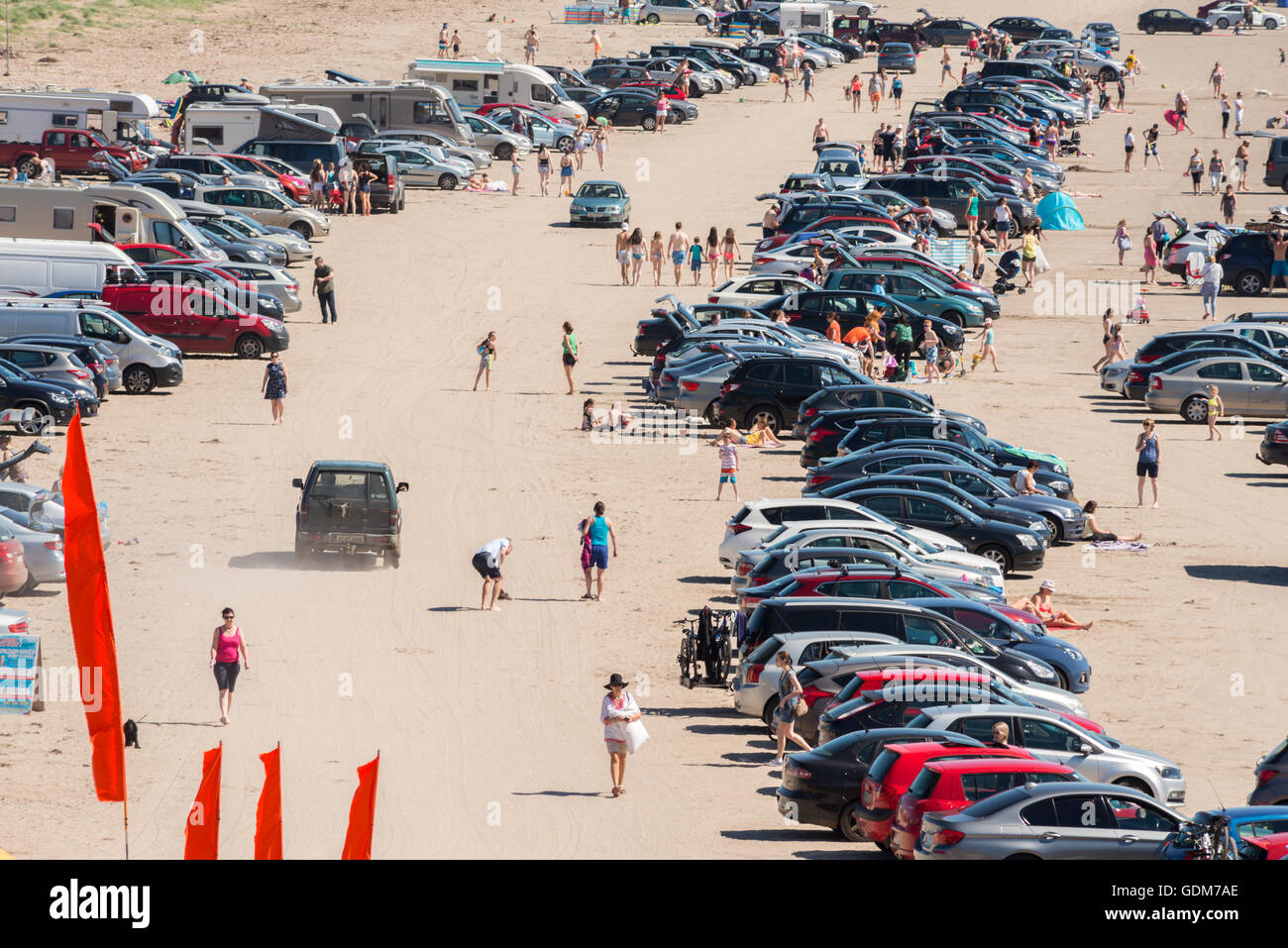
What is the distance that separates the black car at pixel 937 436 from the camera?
31047 millimetres

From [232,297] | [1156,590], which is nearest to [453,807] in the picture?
[1156,590]

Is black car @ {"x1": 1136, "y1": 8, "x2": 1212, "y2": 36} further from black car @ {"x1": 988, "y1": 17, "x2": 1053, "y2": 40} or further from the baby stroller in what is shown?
the baby stroller

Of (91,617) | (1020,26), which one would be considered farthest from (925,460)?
(1020,26)

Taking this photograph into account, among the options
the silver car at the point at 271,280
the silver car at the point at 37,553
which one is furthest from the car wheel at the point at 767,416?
the silver car at the point at 37,553

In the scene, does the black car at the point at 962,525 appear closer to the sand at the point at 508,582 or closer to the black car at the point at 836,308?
the sand at the point at 508,582

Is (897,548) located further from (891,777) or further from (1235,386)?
(1235,386)

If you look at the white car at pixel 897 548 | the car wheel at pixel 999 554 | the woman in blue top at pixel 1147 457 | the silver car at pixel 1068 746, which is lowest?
the car wheel at pixel 999 554

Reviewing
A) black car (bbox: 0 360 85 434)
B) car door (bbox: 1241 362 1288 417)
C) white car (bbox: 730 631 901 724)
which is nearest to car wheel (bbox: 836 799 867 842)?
white car (bbox: 730 631 901 724)

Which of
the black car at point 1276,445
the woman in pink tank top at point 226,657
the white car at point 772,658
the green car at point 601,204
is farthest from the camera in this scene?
the green car at point 601,204

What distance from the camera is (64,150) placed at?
188 feet

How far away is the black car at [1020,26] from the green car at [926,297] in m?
49.1

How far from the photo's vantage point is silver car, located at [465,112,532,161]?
63125mm

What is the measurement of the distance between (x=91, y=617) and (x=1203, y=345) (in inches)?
1267
